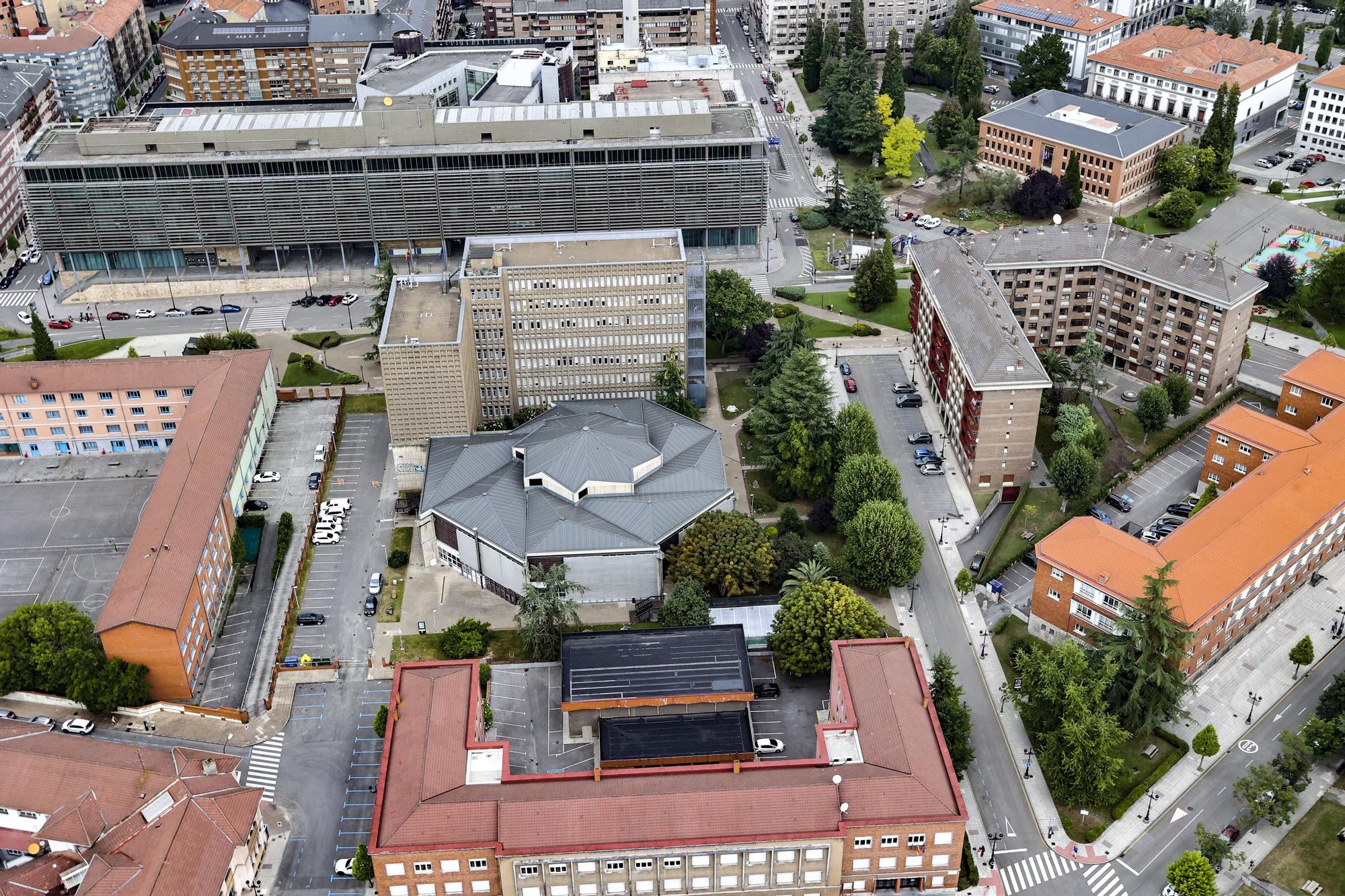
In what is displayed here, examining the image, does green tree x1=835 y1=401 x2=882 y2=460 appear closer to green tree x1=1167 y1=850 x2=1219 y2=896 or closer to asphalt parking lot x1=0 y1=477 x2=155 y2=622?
green tree x1=1167 y1=850 x2=1219 y2=896

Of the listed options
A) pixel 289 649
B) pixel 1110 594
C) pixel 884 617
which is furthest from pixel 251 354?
pixel 1110 594

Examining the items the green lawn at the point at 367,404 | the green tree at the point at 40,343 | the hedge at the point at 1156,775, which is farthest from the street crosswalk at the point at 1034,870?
the green tree at the point at 40,343

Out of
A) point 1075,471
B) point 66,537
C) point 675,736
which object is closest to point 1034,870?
point 675,736

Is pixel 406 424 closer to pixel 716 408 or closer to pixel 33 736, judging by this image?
pixel 716 408

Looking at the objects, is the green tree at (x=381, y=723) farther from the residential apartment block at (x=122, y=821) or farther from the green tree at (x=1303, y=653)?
the green tree at (x=1303, y=653)

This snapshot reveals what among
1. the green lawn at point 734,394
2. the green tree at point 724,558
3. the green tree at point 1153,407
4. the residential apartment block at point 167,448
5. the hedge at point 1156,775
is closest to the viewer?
the hedge at point 1156,775

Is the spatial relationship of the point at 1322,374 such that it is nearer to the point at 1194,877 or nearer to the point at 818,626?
the point at 818,626

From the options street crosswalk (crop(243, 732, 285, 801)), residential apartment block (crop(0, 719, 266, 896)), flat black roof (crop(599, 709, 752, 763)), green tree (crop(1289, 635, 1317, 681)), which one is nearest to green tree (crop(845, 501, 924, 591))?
flat black roof (crop(599, 709, 752, 763))
